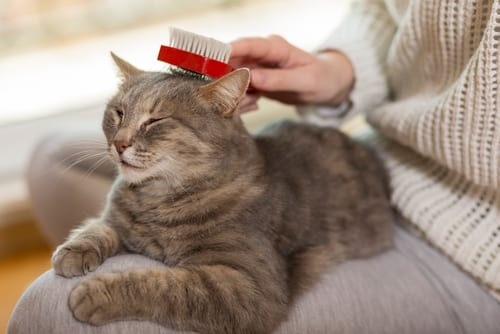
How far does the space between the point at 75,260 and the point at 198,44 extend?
1.39 feet

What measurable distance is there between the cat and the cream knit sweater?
14 centimetres

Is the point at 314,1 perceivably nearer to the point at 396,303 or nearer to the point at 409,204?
the point at 409,204

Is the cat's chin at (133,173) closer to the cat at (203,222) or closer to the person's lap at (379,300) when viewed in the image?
the cat at (203,222)

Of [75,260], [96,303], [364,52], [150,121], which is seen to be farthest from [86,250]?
[364,52]

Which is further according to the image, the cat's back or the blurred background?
the blurred background

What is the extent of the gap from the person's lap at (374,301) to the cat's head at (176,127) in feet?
0.57

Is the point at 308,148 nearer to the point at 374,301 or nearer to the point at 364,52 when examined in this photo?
the point at 364,52

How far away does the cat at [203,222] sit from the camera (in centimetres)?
Answer: 82

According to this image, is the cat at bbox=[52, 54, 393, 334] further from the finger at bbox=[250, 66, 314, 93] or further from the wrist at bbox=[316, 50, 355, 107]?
the wrist at bbox=[316, 50, 355, 107]

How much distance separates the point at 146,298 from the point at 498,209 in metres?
0.64

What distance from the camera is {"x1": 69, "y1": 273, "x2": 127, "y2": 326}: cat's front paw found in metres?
0.77

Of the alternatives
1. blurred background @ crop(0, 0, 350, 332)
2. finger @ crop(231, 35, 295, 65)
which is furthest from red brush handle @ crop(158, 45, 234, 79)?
blurred background @ crop(0, 0, 350, 332)

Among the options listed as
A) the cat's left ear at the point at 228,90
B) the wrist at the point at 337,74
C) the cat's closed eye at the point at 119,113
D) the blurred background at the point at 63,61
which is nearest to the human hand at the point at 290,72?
the wrist at the point at 337,74

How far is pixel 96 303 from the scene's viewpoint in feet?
2.53
